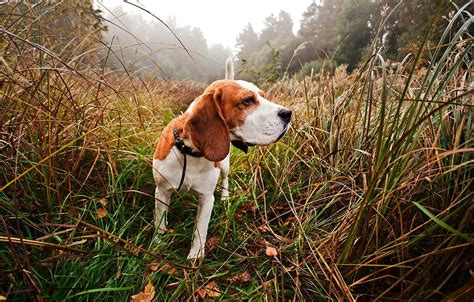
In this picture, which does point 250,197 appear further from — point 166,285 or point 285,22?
point 285,22

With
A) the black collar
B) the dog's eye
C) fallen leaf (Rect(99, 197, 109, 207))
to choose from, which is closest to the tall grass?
fallen leaf (Rect(99, 197, 109, 207))

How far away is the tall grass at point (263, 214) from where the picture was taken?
1151 mm

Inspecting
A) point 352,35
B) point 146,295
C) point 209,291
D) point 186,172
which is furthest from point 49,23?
point 352,35

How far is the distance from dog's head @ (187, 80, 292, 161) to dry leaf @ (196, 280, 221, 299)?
0.72m

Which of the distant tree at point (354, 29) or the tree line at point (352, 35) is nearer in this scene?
the tree line at point (352, 35)

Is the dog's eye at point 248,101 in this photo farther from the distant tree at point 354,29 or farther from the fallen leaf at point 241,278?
the distant tree at point 354,29

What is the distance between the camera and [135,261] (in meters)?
1.47

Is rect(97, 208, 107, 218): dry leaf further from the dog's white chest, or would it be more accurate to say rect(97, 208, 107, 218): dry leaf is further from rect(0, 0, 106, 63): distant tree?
rect(0, 0, 106, 63): distant tree

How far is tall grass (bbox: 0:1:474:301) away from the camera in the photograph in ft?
3.78

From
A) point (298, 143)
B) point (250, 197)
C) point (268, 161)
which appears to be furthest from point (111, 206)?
point (298, 143)

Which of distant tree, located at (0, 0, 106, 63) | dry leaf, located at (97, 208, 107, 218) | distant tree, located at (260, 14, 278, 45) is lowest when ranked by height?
dry leaf, located at (97, 208, 107, 218)

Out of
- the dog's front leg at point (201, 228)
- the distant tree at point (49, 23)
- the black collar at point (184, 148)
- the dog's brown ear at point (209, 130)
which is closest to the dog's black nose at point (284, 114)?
the dog's brown ear at point (209, 130)

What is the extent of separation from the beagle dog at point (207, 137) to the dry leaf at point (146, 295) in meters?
0.35

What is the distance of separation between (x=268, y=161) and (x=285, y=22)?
2064 inches
